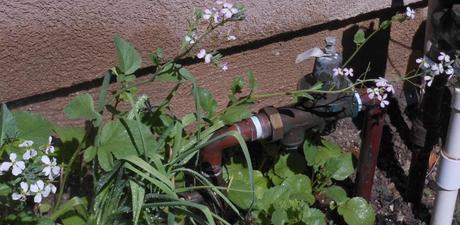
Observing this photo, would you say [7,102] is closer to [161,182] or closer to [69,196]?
[69,196]

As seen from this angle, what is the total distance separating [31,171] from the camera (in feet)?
4.61

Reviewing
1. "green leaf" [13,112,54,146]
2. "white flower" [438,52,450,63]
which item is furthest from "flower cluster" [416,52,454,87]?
"green leaf" [13,112,54,146]

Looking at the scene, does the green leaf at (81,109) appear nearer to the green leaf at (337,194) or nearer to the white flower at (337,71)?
the white flower at (337,71)

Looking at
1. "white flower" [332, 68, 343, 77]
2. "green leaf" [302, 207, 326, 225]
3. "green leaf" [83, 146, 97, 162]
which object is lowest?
"green leaf" [302, 207, 326, 225]

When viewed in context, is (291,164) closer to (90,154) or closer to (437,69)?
(437,69)

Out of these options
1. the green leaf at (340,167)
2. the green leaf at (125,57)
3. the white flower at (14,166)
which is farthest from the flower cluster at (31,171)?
the green leaf at (340,167)

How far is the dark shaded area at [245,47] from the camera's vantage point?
1.98m

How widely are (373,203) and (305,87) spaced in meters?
0.51

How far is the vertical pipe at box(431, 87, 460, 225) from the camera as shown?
6.43 ft

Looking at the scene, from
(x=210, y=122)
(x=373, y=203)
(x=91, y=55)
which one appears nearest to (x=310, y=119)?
(x=210, y=122)

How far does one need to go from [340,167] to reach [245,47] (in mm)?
464

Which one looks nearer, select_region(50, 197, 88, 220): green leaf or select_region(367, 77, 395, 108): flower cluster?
select_region(50, 197, 88, 220): green leaf

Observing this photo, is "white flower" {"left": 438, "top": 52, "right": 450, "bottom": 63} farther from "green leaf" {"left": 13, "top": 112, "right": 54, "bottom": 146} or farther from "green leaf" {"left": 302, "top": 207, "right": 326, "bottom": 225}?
"green leaf" {"left": 13, "top": 112, "right": 54, "bottom": 146}

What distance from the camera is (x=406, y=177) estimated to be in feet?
7.82
